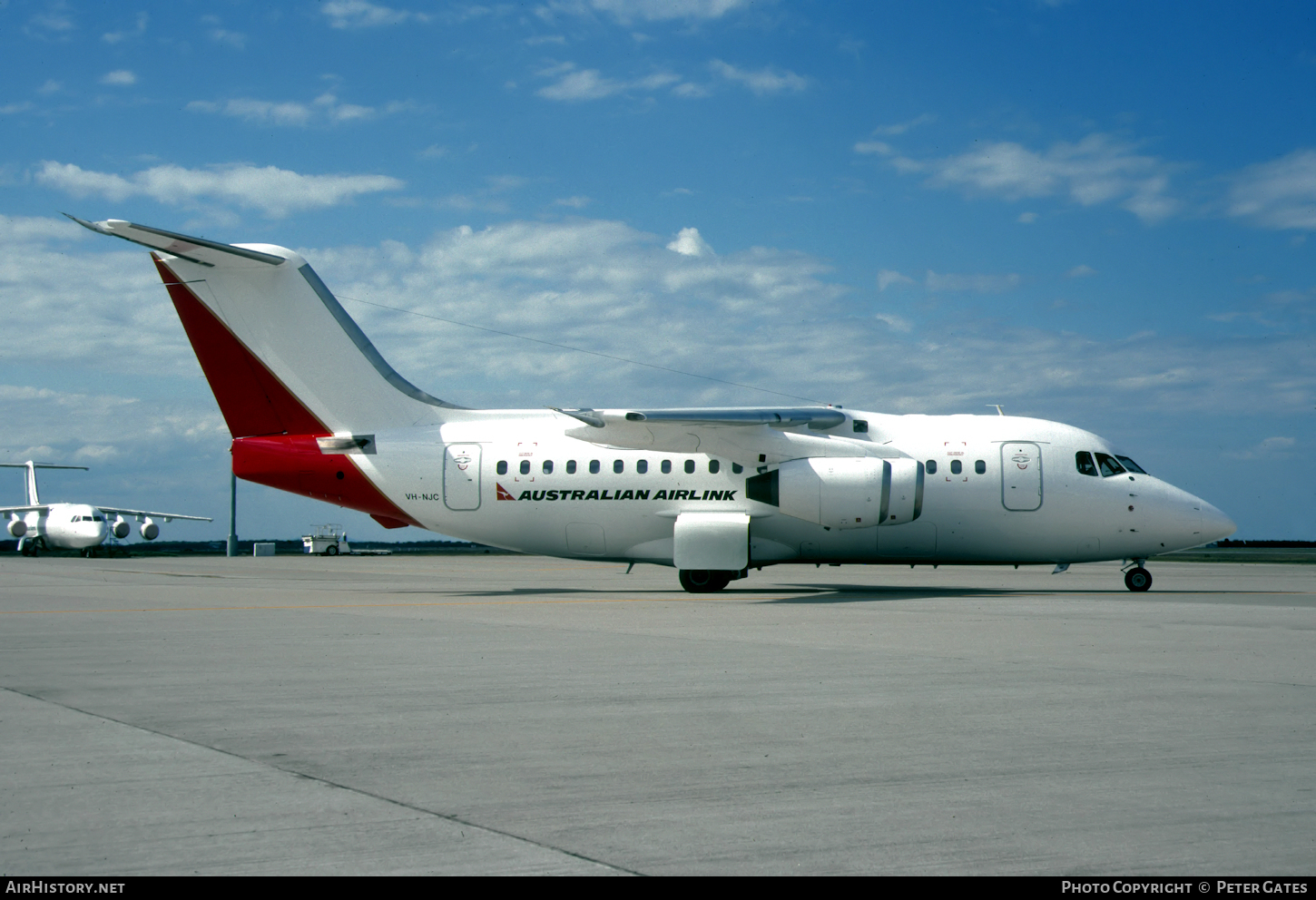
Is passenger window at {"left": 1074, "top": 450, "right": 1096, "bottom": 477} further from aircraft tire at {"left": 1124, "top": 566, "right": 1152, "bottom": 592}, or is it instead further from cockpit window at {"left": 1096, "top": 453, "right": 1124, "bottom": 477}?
aircraft tire at {"left": 1124, "top": 566, "right": 1152, "bottom": 592}

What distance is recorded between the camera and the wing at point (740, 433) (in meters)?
21.2

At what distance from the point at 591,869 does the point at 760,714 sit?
139 inches

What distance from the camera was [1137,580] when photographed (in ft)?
76.7

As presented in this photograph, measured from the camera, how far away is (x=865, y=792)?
514 centimetres

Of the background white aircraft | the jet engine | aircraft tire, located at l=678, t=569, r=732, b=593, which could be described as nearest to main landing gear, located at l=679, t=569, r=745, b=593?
aircraft tire, located at l=678, t=569, r=732, b=593

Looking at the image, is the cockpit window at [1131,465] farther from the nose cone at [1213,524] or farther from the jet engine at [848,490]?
the jet engine at [848,490]

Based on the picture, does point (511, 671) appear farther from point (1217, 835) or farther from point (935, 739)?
point (1217, 835)

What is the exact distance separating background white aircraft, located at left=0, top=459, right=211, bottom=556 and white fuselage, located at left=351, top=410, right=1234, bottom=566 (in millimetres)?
48569

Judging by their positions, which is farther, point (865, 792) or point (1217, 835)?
point (865, 792)

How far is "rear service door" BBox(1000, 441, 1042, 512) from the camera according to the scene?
2256 centimetres

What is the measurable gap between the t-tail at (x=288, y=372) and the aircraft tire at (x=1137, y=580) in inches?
591

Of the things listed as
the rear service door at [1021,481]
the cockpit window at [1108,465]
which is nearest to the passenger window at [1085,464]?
the cockpit window at [1108,465]

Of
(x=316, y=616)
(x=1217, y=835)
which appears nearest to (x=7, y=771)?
(x=1217, y=835)
